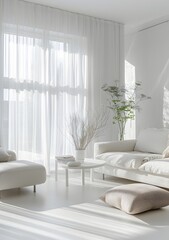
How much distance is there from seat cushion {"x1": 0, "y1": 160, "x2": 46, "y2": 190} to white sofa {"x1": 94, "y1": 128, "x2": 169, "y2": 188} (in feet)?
3.69

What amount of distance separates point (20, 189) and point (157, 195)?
195 cm

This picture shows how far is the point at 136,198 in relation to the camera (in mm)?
3455

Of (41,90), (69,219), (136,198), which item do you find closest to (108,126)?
(41,90)

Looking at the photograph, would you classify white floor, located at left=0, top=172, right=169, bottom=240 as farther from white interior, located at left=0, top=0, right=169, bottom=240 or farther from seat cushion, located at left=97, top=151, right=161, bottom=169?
seat cushion, located at left=97, top=151, right=161, bottom=169

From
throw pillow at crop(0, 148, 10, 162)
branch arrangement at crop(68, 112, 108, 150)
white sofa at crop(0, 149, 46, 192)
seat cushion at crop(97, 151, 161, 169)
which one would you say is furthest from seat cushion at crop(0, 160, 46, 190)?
seat cushion at crop(97, 151, 161, 169)

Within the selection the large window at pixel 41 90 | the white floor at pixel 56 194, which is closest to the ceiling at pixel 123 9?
the large window at pixel 41 90

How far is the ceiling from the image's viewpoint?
536 cm

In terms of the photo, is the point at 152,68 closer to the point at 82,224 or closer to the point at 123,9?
the point at 123,9

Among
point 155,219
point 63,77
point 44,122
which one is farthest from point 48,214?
point 63,77

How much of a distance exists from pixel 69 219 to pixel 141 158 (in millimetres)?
1656

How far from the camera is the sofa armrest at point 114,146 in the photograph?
5320 millimetres

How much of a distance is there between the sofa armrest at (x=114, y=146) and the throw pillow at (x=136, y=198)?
61.6 inches

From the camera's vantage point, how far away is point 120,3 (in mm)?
5391

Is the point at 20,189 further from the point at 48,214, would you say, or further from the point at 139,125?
the point at 139,125
